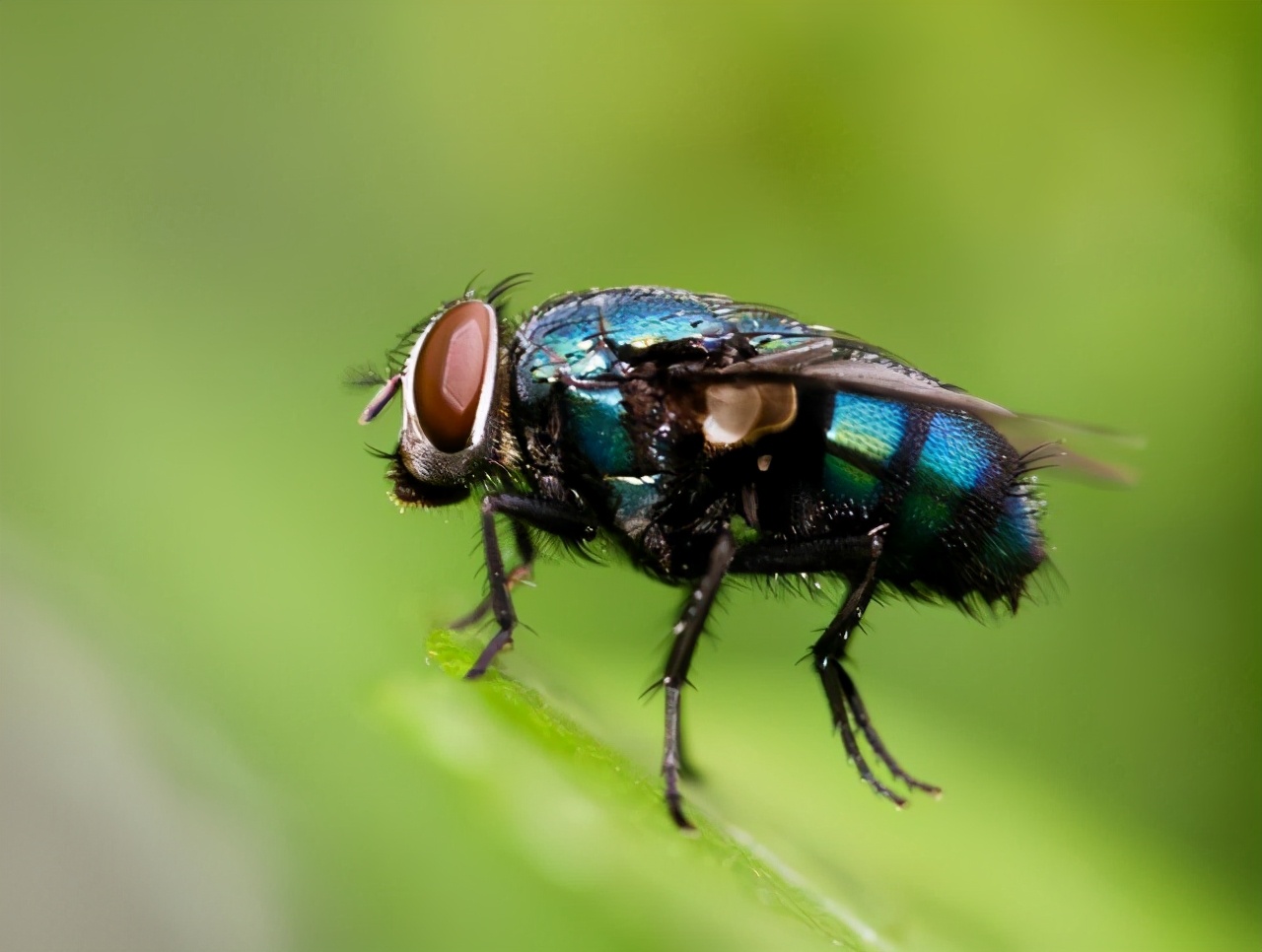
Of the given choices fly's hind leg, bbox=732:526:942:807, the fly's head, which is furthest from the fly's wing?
the fly's head

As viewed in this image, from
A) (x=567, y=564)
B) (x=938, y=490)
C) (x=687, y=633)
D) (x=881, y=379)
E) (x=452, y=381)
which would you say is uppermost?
(x=881, y=379)

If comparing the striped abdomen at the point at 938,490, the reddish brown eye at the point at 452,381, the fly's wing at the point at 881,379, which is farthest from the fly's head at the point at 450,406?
the striped abdomen at the point at 938,490

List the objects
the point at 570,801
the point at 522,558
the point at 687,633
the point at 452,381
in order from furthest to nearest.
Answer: the point at 522,558, the point at 452,381, the point at 687,633, the point at 570,801

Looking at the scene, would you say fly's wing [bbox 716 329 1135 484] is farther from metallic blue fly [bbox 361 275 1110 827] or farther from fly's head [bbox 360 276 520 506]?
fly's head [bbox 360 276 520 506]

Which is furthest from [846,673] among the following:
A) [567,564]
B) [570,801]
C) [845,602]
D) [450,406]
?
[570,801]

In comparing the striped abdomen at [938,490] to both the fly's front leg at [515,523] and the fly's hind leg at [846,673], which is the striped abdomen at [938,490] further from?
the fly's front leg at [515,523]

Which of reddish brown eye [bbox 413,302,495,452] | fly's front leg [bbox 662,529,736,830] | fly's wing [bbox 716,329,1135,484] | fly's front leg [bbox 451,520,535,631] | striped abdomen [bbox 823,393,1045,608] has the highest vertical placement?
fly's wing [bbox 716,329,1135,484]

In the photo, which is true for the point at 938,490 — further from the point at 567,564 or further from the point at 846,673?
the point at 567,564
